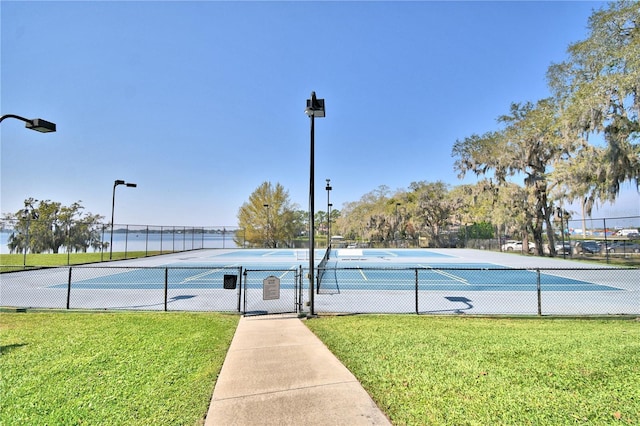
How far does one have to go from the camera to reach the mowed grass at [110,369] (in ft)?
9.76

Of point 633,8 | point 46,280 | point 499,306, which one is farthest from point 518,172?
point 46,280

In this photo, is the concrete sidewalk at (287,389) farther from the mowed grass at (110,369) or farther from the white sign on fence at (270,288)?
the white sign on fence at (270,288)

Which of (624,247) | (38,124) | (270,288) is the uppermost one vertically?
(38,124)

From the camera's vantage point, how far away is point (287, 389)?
3438 mm

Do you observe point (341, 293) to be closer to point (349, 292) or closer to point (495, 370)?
point (349, 292)

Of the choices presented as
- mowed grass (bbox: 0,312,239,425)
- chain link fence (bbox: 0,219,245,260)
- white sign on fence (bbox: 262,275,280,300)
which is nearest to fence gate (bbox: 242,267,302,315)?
white sign on fence (bbox: 262,275,280,300)

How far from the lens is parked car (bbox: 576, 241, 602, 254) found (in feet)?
85.0

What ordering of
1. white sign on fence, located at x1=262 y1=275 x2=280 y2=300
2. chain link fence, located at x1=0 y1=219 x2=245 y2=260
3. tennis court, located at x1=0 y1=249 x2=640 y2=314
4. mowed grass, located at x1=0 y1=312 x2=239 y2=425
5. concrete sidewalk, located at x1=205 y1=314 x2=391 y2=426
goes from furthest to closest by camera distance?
chain link fence, located at x1=0 y1=219 x2=245 y2=260 → tennis court, located at x1=0 y1=249 x2=640 y2=314 → white sign on fence, located at x1=262 y1=275 x2=280 y2=300 → mowed grass, located at x1=0 y1=312 x2=239 y2=425 → concrete sidewalk, located at x1=205 y1=314 x2=391 y2=426

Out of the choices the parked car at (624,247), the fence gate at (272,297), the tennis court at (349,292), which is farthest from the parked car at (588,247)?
the fence gate at (272,297)

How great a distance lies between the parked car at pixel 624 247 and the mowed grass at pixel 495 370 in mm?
23221

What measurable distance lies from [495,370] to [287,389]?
2.48 meters

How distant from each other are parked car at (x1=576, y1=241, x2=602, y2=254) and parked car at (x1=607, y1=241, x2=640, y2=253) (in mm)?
887

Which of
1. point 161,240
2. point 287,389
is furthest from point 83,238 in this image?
point 287,389

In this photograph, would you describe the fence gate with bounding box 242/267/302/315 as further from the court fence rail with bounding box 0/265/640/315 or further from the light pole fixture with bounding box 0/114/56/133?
the light pole fixture with bounding box 0/114/56/133
